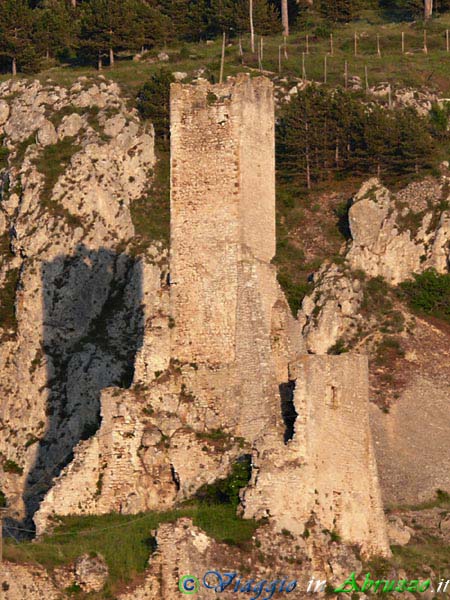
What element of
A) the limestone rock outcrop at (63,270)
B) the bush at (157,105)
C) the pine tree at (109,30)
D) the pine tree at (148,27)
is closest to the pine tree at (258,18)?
the pine tree at (148,27)

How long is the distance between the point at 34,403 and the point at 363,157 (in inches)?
857

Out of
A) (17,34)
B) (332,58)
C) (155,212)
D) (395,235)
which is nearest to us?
(395,235)

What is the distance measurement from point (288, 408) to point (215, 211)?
6381mm

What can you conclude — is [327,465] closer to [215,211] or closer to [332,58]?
[215,211]

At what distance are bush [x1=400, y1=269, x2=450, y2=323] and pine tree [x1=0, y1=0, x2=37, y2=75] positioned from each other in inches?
1202

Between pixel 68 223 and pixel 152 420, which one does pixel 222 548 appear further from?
pixel 68 223

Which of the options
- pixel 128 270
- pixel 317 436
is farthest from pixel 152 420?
pixel 128 270

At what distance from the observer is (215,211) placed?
67000 mm

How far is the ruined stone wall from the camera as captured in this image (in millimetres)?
61062

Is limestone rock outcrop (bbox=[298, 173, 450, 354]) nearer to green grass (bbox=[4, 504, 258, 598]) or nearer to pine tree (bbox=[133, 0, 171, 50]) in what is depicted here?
pine tree (bbox=[133, 0, 171, 50])

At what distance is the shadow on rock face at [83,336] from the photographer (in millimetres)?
88688

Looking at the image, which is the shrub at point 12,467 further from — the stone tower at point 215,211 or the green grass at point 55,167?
the stone tower at point 215,211

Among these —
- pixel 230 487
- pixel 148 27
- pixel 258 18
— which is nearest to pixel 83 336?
pixel 230 487

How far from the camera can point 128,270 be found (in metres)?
95.1
